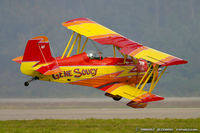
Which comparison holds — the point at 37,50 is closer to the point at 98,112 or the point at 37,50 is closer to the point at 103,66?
the point at 103,66

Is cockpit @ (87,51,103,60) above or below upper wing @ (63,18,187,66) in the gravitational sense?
below

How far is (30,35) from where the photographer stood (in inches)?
4619

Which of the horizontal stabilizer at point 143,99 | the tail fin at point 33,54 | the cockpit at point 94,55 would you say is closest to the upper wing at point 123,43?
the cockpit at point 94,55

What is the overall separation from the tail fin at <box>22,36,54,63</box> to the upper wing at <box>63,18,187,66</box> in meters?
3.51

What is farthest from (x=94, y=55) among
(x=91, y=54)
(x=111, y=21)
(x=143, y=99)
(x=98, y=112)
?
(x=111, y=21)

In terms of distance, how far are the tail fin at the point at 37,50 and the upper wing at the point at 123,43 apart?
3.51m

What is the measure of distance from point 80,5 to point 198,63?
44.1m

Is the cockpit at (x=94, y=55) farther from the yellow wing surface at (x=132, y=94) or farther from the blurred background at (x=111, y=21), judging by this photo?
the blurred background at (x=111, y=21)

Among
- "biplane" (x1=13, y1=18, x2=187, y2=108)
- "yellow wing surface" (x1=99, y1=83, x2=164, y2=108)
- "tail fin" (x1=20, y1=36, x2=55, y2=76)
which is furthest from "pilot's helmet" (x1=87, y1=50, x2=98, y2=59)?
"tail fin" (x1=20, y1=36, x2=55, y2=76)

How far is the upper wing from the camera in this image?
79.0ft

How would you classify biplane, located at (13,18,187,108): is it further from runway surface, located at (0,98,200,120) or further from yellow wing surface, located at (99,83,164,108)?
runway surface, located at (0,98,200,120)

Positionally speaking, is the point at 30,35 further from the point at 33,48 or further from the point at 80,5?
the point at 33,48

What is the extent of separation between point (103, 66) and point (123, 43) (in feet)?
6.73

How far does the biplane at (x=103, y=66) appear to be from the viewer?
24.3 m
